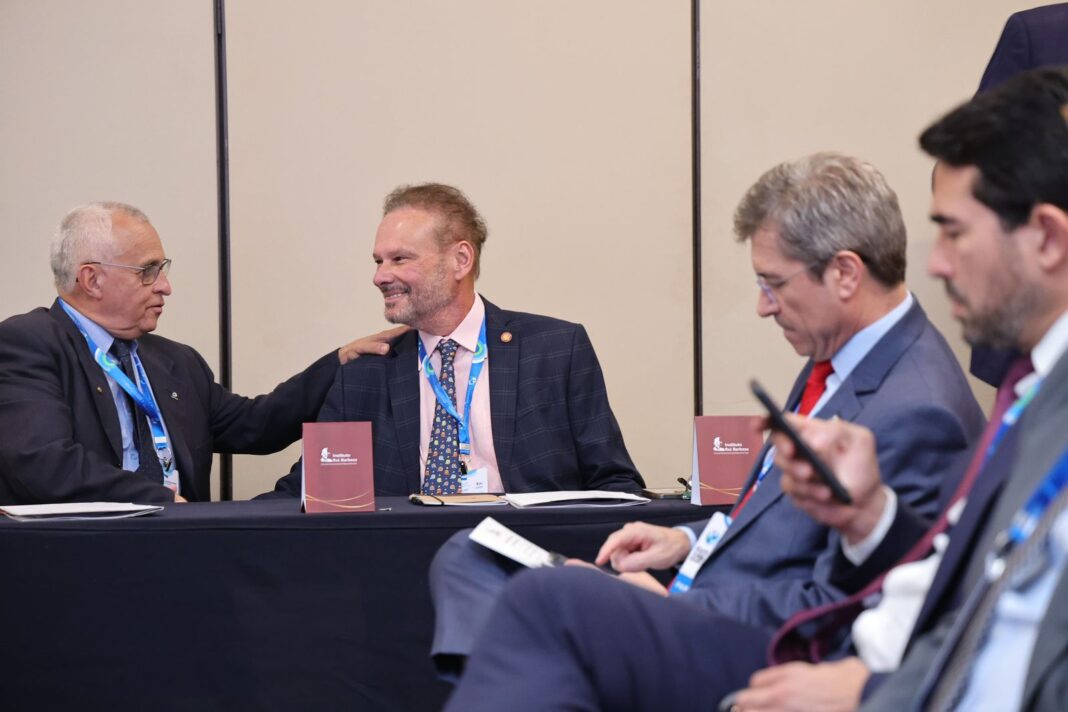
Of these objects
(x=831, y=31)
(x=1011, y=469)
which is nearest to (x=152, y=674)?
(x=1011, y=469)

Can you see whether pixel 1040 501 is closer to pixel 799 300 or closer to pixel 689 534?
pixel 799 300

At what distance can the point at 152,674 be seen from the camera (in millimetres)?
2779

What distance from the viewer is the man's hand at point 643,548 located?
2.31 m

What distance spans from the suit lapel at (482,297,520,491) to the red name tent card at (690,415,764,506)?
0.88 metres

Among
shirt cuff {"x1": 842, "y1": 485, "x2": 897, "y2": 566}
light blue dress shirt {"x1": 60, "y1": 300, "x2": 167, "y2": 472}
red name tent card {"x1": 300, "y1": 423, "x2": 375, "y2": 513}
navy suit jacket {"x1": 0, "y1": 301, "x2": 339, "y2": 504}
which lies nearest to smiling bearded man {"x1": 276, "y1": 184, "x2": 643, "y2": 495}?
navy suit jacket {"x1": 0, "y1": 301, "x2": 339, "y2": 504}

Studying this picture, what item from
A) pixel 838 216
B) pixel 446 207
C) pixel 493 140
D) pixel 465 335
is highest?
pixel 493 140

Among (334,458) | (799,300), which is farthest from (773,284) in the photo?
(334,458)

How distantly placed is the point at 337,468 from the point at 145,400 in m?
1.19

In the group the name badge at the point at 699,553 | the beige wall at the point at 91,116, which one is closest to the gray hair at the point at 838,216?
the name badge at the point at 699,553

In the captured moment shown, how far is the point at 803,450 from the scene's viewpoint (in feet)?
5.11

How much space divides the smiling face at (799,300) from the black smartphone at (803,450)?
0.65 metres

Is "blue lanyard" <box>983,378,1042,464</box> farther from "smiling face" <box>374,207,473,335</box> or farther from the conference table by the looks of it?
"smiling face" <box>374,207,473,335</box>

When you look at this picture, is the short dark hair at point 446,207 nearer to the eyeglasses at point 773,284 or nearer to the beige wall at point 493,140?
the beige wall at point 493,140

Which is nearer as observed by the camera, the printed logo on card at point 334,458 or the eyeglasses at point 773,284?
the eyeglasses at point 773,284
